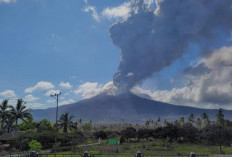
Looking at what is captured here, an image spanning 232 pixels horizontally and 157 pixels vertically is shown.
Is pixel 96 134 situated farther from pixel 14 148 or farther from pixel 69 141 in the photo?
pixel 14 148

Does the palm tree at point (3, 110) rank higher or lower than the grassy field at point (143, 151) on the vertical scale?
higher

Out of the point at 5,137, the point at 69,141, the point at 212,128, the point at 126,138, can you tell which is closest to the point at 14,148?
the point at 5,137

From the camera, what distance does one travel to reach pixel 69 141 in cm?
6538

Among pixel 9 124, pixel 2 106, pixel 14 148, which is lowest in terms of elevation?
pixel 14 148

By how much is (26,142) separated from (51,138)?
6729 millimetres

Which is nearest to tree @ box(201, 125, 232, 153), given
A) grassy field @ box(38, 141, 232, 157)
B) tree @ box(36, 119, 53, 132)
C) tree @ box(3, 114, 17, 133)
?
grassy field @ box(38, 141, 232, 157)

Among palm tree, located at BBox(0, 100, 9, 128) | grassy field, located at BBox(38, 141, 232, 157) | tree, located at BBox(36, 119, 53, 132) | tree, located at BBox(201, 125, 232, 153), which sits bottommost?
grassy field, located at BBox(38, 141, 232, 157)

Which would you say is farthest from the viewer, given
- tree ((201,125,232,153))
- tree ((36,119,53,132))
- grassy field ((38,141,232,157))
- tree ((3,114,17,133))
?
tree ((3,114,17,133))

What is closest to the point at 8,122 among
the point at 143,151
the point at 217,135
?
the point at 143,151

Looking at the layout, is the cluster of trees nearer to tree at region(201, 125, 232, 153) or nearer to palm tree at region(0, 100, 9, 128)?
palm tree at region(0, 100, 9, 128)

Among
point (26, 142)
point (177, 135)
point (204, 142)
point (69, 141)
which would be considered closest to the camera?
point (26, 142)

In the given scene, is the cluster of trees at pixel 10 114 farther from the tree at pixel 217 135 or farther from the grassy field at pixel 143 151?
the tree at pixel 217 135

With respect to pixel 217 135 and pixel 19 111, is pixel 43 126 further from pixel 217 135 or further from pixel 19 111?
pixel 217 135

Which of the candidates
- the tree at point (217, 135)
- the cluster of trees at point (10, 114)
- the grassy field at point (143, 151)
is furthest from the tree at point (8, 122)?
the tree at point (217, 135)
